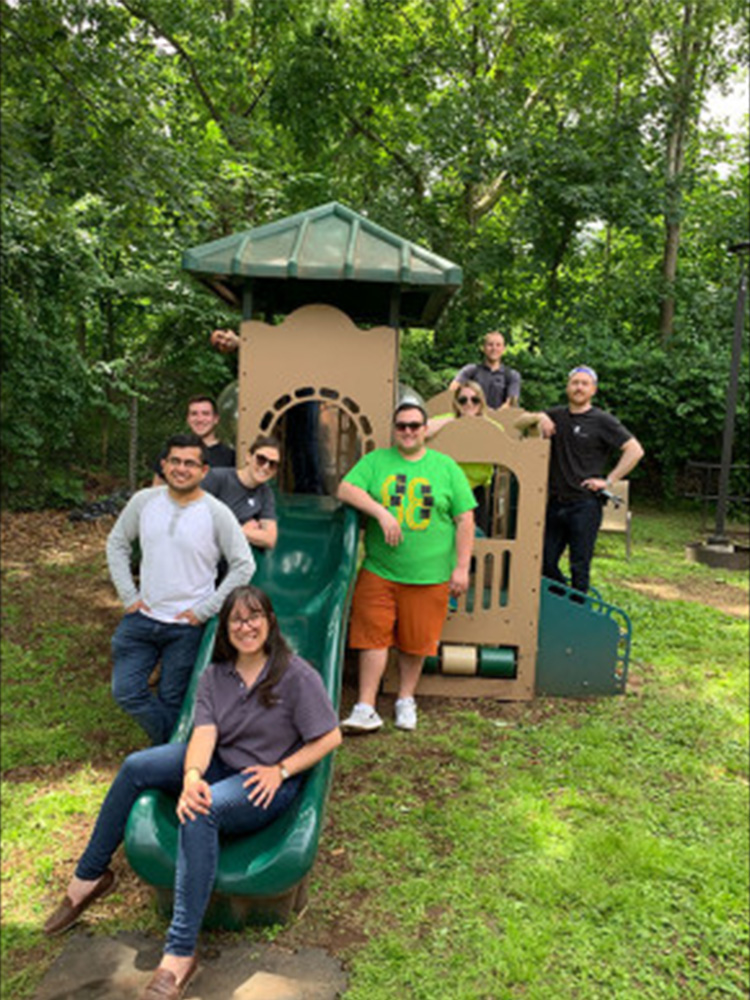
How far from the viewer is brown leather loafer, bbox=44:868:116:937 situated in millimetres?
2936

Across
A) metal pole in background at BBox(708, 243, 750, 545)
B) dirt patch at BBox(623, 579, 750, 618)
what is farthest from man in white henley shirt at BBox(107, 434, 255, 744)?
metal pole in background at BBox(708, 243, 750, 545)

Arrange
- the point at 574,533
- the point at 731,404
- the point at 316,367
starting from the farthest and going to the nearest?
the point at 731,404 < the point at 574,533 < the point at 316,367

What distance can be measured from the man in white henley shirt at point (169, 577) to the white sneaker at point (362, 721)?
1.17m

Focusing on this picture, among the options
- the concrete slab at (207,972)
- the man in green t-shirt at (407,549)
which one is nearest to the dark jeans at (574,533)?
the man in green t-shirt at (407,549)

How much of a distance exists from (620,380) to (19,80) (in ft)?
33.2

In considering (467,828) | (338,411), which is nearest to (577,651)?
(467,828)

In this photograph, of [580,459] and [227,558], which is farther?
[580,459]

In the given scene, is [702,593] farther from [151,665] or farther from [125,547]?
[125,547]

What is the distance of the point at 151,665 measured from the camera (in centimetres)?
372

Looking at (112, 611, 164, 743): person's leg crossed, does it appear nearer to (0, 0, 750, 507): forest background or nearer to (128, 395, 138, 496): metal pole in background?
(0, 0, 750, 507): forest background

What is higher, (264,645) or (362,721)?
(264,645)

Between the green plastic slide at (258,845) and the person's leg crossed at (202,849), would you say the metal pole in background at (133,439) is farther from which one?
the person's leg crossed at (202,849)

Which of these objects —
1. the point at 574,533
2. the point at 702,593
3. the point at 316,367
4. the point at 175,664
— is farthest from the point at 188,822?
the point at 702,593

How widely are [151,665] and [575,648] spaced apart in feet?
9.22
